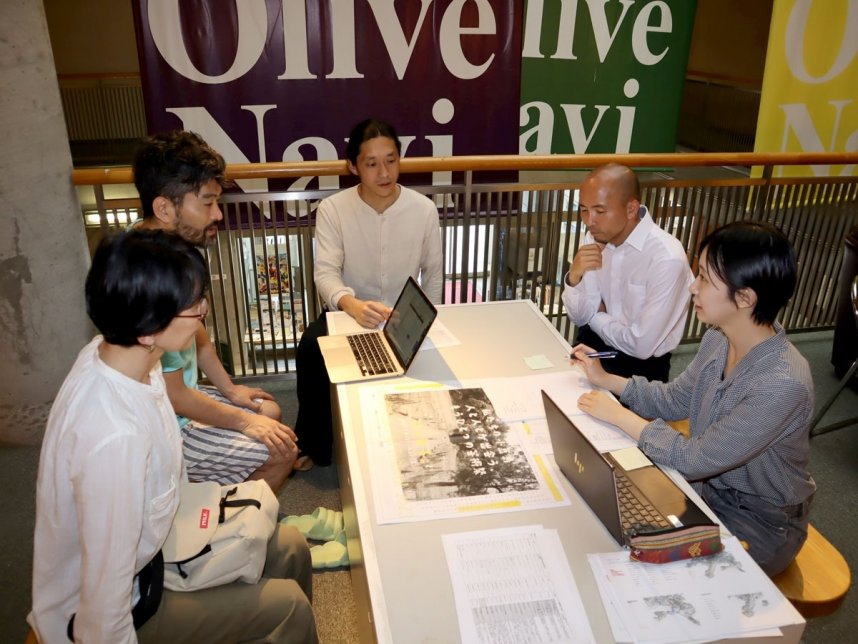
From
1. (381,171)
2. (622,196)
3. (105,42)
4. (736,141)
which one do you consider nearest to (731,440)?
(622,196)

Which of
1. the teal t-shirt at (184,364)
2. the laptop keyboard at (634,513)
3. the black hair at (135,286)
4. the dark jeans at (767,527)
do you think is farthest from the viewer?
the teal t-shirt at (184,364)

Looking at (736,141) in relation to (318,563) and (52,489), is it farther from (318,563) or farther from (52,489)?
(52,489)

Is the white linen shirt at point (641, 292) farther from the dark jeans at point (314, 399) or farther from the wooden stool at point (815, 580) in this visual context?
the dark jeans at point (314, 399)

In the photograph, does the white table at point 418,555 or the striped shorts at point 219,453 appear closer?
the white table at point 418,555

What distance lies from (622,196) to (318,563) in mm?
1656

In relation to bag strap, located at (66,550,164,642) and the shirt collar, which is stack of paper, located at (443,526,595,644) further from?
the shirt collar

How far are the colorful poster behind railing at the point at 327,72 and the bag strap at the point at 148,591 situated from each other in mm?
2908

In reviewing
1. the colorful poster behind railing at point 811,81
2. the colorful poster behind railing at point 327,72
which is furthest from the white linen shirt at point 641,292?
the colorful poster behind railing at point 811,81

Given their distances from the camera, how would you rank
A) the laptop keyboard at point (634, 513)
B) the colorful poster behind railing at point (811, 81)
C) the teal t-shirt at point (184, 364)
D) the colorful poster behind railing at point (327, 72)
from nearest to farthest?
the laptop keyboard at point (634, 513) < the teal t-shirt at point (184, 364) < the colorful poster behind railing at point (327, 72) < the colorful poster behind railing at point (811, 81)

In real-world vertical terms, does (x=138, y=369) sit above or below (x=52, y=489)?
above

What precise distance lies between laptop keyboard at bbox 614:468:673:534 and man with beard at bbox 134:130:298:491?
43.9 inches

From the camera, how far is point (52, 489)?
1258 millimetres

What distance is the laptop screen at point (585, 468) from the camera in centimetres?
130

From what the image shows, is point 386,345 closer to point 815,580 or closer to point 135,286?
point 135,286
